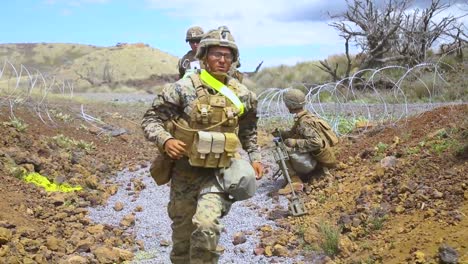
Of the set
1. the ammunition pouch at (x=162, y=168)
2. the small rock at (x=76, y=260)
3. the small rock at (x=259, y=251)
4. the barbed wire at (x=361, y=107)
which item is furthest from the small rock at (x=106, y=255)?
the barbed wire at (x=361, y=107)

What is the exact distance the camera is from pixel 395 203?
623cm

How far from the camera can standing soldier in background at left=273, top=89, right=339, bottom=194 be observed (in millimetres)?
7598

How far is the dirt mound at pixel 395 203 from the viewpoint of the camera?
5.30 m

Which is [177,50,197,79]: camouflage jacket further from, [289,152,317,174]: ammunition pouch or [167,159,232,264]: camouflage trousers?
[167,159,232,264]: camouflage trousers

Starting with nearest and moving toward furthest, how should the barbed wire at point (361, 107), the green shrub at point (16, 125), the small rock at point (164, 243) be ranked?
1. the small rock at point (164, 243)
2. the barbed wire at point (361, 107)
3. the green shrub at point (16, 125)

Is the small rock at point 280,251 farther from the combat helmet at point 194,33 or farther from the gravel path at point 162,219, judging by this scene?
the combat helmet at point 194,33

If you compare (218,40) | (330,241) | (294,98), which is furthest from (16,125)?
(218,40)

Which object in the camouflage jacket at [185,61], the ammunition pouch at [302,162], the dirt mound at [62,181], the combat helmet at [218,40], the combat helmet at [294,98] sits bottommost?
the dirt mound at [62,181]

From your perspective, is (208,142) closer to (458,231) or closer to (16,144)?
(458,231)

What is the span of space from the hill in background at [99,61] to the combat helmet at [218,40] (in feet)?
141

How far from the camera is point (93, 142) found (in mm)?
11422

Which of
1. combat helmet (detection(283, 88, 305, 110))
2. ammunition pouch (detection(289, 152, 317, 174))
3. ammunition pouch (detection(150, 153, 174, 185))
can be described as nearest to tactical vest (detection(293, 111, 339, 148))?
combat helmet (detection(283, 88, 305, 110))

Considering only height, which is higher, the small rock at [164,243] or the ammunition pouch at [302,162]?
the ammunition pouch at [302,162]

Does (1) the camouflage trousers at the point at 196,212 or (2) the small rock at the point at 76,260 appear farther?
(2) the small rock at the point at 76,260
